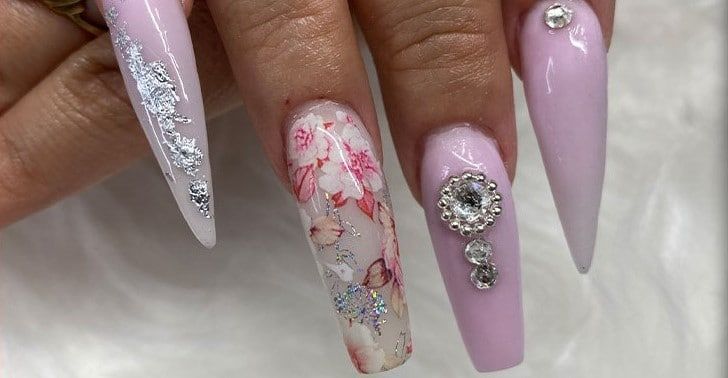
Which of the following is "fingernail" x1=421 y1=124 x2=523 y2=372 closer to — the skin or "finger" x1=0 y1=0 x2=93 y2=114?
the skin

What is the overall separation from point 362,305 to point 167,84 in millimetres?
192

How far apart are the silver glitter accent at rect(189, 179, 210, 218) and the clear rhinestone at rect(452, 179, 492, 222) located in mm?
166

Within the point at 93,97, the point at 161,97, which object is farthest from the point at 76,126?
the point at 161,97

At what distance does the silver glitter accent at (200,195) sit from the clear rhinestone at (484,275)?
0.18m

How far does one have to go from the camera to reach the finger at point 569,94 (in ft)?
1.92

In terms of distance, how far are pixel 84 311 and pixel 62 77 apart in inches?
8.2

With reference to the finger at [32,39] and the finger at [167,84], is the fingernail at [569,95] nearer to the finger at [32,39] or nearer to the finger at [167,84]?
the finger at [167,84]

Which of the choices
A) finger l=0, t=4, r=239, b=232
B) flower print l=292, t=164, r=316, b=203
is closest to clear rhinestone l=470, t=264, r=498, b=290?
flower print l=292, t=164, r=316, b=203

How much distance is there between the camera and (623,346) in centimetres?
75

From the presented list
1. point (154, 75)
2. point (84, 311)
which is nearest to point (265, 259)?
point (84, 311)

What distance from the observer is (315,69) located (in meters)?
0.58

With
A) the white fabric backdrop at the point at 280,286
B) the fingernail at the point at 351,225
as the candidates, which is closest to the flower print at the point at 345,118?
the fingernail at the point at 351,225

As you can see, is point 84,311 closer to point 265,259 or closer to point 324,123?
point 265,259

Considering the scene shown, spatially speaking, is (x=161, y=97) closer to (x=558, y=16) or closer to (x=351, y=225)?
(x=351, y=225)
